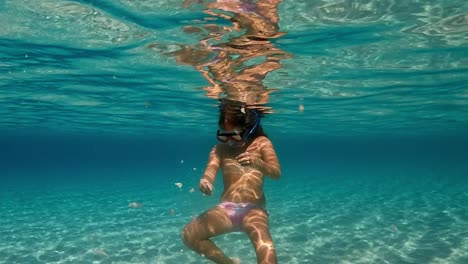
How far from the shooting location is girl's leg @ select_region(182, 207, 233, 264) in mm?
5527

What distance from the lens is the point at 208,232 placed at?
18.4 ft

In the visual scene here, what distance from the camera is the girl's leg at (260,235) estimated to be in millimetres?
5211

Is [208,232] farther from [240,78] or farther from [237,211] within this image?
[240,78]

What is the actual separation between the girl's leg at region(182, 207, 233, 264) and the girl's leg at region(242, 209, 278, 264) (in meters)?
0.38

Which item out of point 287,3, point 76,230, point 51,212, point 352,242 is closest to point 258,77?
point 287,3

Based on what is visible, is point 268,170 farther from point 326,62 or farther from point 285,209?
point 285,209

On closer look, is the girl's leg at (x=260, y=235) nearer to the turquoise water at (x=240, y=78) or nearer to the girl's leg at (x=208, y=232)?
the girl's leg at (x=208, y=232)

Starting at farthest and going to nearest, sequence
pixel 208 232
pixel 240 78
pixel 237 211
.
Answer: pixel 240 78 → pixel 237 211 → pixel 208 232

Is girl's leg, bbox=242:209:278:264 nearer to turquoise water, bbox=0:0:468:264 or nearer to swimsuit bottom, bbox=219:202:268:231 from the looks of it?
swimsuit bottom, bbox=219:202:268:231

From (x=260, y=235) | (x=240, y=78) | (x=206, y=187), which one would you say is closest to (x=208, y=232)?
(x=206, y=187)

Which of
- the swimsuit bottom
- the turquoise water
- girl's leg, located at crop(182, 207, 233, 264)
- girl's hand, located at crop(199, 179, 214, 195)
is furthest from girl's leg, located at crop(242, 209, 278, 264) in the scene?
the turquoise water

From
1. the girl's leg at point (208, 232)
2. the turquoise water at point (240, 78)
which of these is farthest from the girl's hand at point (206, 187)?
the turquoise water at point (240, 78)

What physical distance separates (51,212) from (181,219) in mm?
9452

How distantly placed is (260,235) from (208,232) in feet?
2.96
